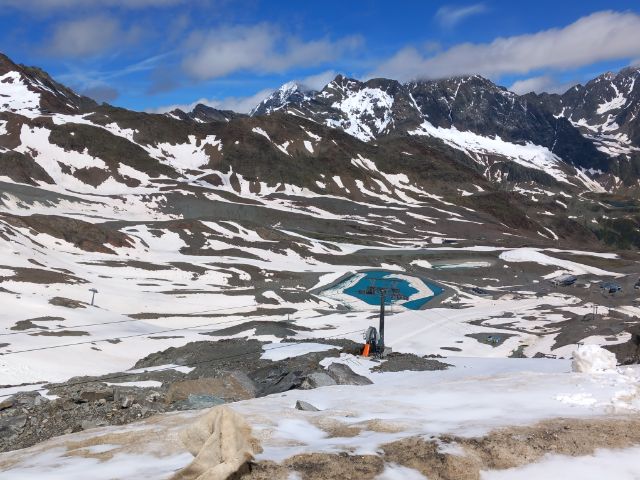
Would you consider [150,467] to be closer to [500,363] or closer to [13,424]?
[13,424]

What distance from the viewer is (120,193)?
553 feet

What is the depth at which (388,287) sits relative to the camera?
9750cm

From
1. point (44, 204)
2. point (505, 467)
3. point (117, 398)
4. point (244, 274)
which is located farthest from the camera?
point (44, 204)

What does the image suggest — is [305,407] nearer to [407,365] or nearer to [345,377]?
[345,377]

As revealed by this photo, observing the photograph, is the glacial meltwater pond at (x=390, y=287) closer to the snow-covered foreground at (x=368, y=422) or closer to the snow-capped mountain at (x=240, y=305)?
the snow-capped mountain at (x=240, y=305)

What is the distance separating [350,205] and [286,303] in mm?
112368

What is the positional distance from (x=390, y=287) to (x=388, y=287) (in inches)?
52.2

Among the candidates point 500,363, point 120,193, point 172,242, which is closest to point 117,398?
point 500,363

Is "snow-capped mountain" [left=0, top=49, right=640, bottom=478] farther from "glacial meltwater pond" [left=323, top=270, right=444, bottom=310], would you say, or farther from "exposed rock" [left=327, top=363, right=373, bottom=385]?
"glacial meltwater pond" [left=323, top=270, right=444, bottom=310]

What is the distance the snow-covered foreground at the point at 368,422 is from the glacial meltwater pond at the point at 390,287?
67.7 meters

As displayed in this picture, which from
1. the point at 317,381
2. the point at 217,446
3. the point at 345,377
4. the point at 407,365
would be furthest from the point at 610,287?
the point at 217,446

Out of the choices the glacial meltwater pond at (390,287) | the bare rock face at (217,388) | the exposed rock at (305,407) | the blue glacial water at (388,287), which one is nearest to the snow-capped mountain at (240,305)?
the bare rock face at (217,388)

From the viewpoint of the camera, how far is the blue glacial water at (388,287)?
87625 mm

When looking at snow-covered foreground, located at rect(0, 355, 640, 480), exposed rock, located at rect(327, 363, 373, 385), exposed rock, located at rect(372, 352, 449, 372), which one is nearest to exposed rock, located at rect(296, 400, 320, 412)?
snow-covered foreground, located at rect(0, 355, 640, 480)
